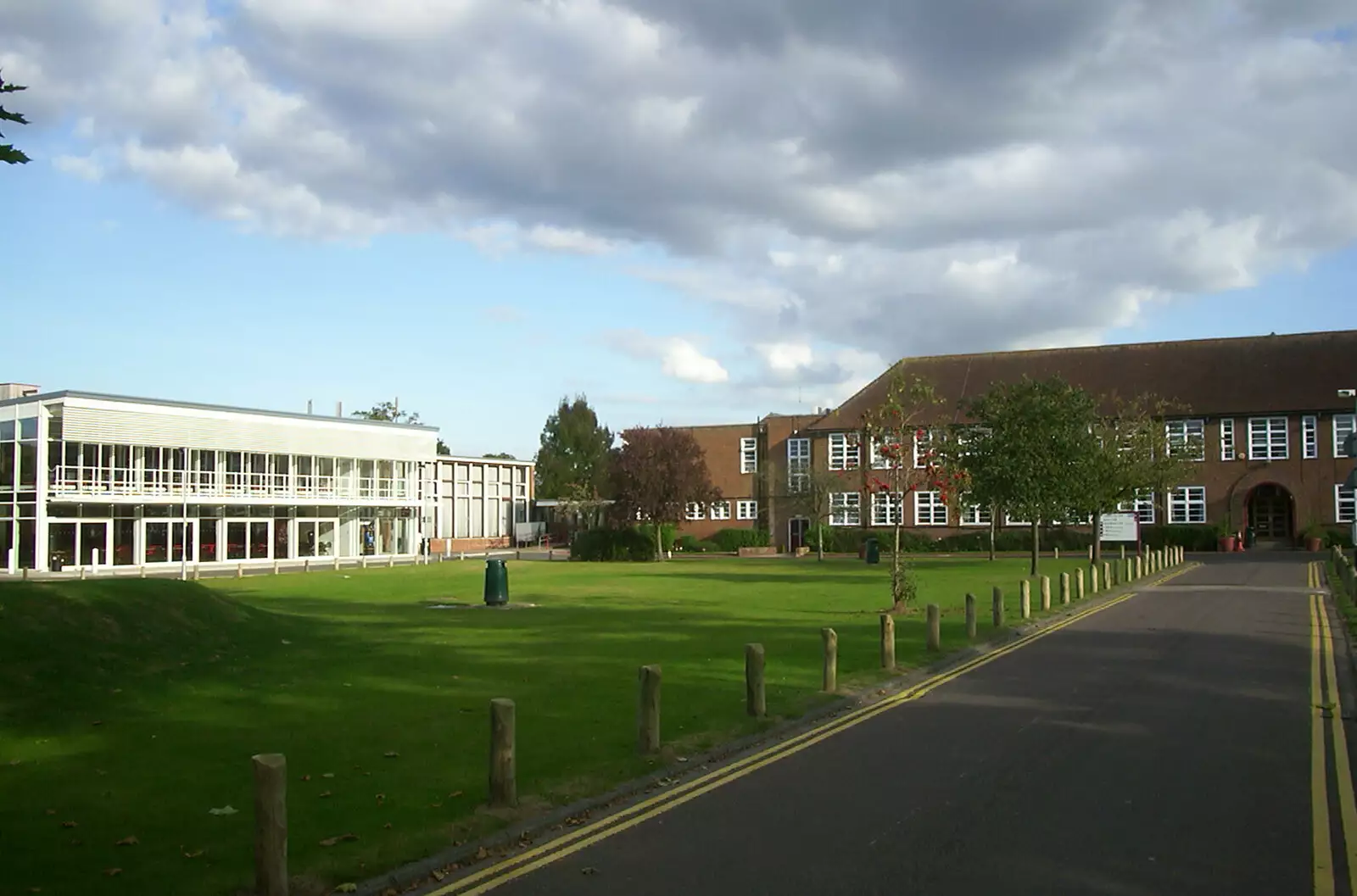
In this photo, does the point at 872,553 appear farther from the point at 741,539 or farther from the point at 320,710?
the point at 320,710

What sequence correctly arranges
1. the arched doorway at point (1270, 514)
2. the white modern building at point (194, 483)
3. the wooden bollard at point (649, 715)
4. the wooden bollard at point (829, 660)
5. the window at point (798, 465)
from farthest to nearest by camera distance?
the window at point (798, 465), the arched doorway at point (1270, 514), the white modern building at point (194, 483), the wooden bollard at point (829, 660), the wooden bollard at point (649, 715)

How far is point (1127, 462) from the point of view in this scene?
4438 cm

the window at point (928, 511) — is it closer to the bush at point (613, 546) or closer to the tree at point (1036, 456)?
the bush at point (613, 546)

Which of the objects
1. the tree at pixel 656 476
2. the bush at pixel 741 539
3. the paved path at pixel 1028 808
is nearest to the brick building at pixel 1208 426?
the bush at pixel 741 539

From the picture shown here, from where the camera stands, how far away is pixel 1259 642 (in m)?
18.5

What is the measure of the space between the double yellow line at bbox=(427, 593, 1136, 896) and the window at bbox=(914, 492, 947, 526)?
55.7 m

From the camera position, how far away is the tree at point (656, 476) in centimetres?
6334

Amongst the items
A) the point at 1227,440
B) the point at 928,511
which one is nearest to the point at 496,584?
the point at 928,511

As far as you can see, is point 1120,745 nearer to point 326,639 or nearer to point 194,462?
point 326,639

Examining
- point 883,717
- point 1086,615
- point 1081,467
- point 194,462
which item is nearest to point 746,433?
point 194,462

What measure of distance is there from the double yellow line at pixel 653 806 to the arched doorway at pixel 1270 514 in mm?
56274

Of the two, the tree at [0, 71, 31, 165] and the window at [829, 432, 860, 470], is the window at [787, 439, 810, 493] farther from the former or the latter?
the tree at [0, 71, 31, 165]

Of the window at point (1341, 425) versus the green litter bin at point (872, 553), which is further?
the window at point (1341, 425)

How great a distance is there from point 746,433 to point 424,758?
69266 millimetres
